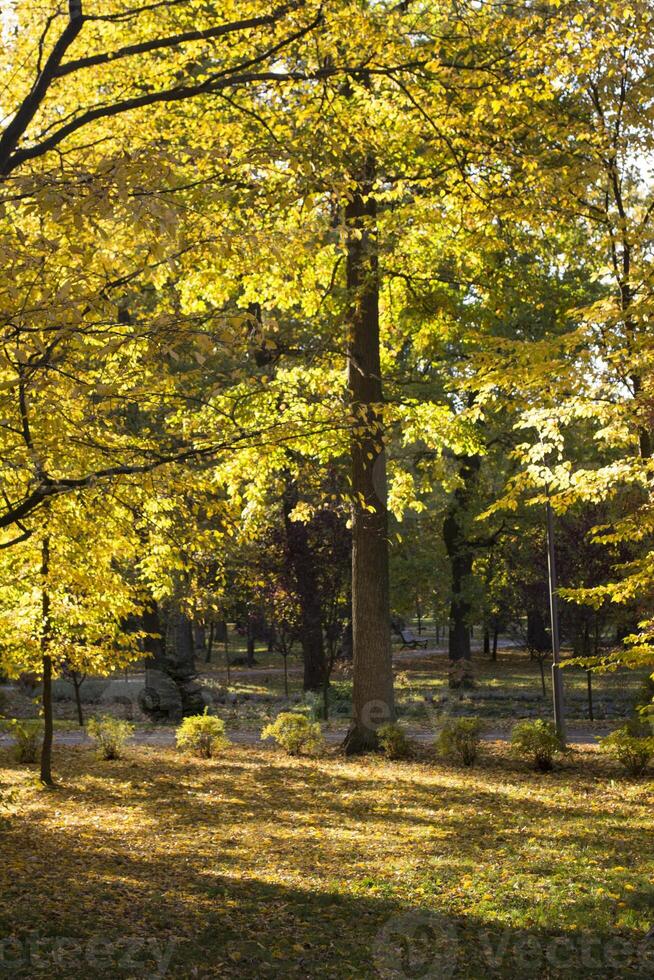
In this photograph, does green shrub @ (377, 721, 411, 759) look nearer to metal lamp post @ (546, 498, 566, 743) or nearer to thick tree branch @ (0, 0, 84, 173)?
metal lamp post @ (546, 498, 566, 743)

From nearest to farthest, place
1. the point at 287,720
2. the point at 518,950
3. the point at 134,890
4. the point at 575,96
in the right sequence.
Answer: the point at 518,950
the point at 134,890
the point at 575,96
the point at 287,720

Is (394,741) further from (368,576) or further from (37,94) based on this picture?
(37,94)

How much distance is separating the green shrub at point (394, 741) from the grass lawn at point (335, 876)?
1.08 m

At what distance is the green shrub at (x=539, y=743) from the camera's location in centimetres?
1190

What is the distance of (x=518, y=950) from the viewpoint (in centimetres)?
548

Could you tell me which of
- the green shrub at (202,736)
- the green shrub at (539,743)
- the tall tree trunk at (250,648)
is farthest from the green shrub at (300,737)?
the tall tree trunk at (250,648)

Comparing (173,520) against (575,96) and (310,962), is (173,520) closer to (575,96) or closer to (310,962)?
(310,962)

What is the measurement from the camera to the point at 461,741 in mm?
12523

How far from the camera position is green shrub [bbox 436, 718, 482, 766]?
12516mm

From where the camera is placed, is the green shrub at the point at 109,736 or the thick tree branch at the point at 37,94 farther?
the green shrub at the point at 109,736

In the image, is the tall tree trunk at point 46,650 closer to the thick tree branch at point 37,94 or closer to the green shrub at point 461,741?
the thick tree branch at point 37,94

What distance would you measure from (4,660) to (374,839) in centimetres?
414

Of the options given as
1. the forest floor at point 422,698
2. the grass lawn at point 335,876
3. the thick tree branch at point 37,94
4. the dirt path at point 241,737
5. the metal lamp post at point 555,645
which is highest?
the thick tree branch at point 37,94

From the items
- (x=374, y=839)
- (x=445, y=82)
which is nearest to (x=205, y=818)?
(x=374, y=839)
